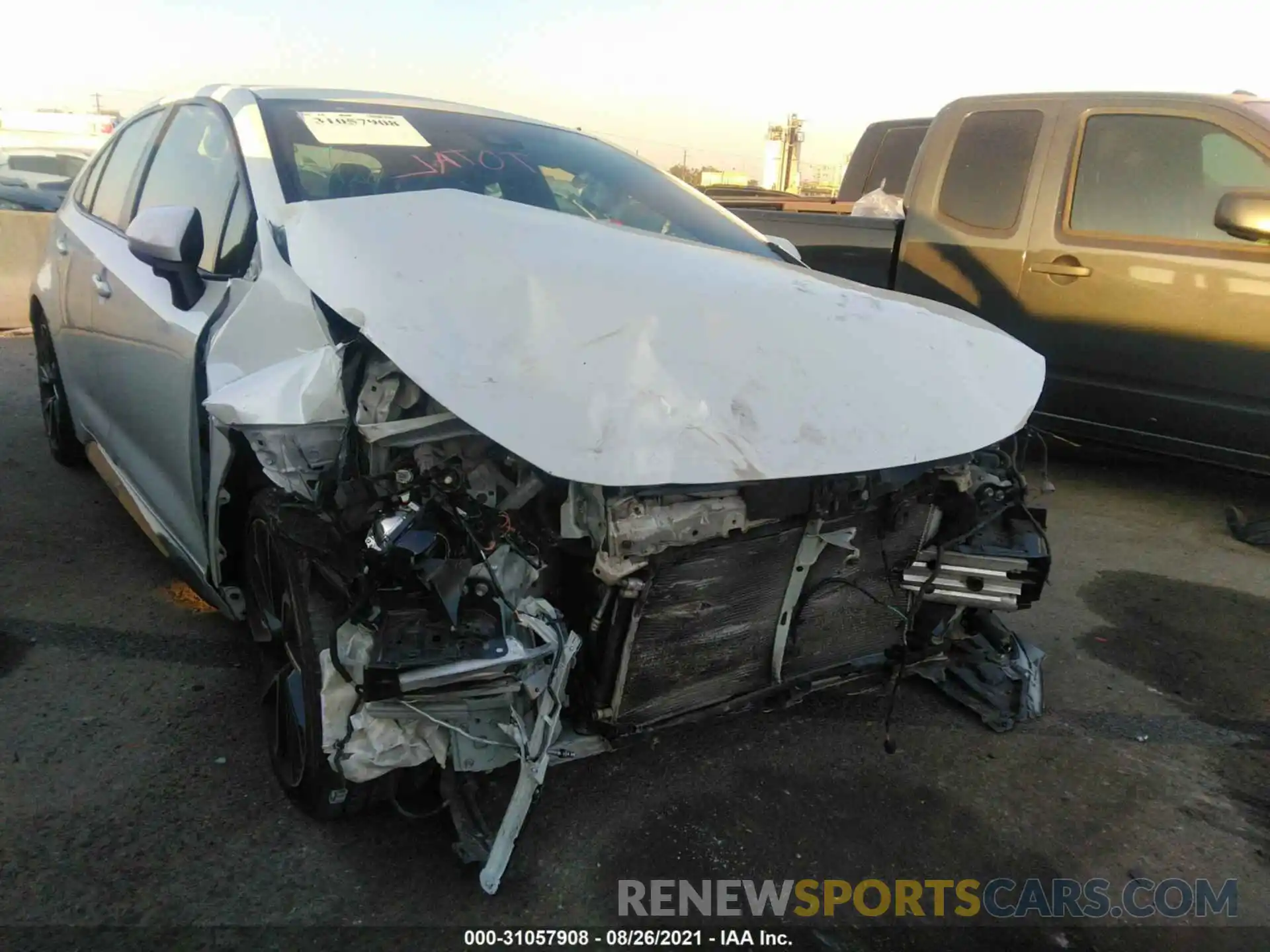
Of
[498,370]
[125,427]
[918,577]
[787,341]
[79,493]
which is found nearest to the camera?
[498,370]

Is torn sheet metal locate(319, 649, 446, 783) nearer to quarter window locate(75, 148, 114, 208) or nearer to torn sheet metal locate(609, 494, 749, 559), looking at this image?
torn sheet metal locate(609, 494, 749, 559)

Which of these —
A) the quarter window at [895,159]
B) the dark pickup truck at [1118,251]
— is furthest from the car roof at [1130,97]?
the quarter window at [895,159]

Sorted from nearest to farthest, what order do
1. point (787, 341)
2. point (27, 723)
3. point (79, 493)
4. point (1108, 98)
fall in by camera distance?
point (787, 341) → point (27, 723) → point (79, 493) → point (1108, 98)

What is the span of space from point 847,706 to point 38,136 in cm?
1587

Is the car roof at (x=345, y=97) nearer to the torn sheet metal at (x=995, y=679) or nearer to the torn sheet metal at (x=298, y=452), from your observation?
the torn sheet metal at (x=298, y=452)

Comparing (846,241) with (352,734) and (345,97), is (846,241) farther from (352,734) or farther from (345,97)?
(352,734)

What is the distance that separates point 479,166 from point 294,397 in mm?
1300

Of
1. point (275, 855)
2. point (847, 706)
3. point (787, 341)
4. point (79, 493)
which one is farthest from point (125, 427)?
point (847, 706)

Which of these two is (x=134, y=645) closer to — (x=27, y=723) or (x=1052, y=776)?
(x=27, y=723)

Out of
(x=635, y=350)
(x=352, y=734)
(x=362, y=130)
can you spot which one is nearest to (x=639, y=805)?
(x=352, y=734)

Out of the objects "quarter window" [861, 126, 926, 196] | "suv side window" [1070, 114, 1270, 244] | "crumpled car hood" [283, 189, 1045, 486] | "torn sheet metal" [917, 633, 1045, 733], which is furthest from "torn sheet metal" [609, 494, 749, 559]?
"quarter window" [861, 126, 926, 196]

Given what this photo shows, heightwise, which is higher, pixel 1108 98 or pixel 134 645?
pixel 1108 98

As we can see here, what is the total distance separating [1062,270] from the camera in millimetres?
4699

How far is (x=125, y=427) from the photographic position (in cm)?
324
